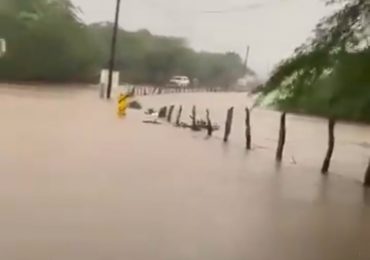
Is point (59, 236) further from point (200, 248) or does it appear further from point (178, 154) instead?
point (178, 154)

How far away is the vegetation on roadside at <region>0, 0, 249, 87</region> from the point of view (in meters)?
1.13

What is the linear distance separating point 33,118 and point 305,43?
1.77ft

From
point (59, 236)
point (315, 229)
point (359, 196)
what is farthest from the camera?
point (359, 196)

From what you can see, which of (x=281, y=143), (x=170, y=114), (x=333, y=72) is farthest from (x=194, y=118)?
(x=333, y=72)

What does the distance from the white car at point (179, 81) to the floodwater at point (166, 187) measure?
0.03 m

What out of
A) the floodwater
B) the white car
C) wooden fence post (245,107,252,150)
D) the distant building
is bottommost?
the floodwater

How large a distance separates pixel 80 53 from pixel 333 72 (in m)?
0.47

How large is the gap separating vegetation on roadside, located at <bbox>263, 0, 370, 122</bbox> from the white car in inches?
6.2

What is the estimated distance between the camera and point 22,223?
906 millimetres

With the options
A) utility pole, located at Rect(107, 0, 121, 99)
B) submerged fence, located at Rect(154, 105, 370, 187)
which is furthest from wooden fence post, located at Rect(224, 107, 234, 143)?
utility pole, located at Rect(107, 0, 121, 99)

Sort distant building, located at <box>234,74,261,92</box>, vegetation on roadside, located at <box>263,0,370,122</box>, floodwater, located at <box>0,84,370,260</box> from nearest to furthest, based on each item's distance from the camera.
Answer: floodwater, located at <box>0,84,370,260</box>
vegetation on roadside, located at <box>263,0,370,122</box>
distant building, located at <box>234,74,261,92</box>

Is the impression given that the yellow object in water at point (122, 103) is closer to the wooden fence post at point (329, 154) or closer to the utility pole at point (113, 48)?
the utility pole at point (113, 48)

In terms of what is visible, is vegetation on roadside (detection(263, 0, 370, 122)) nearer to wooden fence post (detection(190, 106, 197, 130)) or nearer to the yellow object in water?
wooden fence post (detection(190, 106, 197, 130))

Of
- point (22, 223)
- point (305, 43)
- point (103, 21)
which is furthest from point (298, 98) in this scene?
point (22, 223)
